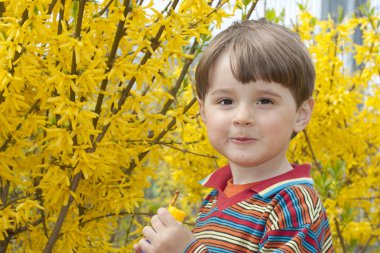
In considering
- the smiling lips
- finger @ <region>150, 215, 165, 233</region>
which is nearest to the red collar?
the smiling lips

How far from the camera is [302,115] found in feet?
5.94

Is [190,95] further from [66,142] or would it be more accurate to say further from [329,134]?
[66,142]

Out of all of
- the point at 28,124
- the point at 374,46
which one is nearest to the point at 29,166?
the point at 28,124

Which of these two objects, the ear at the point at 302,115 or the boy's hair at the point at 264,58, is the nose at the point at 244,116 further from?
the ear at the point at 302,115

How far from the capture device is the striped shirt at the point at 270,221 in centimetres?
159

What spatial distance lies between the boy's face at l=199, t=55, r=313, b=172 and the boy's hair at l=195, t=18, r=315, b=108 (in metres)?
0.02

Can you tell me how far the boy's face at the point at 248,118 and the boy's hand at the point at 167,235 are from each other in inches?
8.1

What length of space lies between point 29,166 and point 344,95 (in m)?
2.27

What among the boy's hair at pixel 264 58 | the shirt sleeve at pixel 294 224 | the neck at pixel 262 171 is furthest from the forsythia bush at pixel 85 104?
the shirt sleeve at pixel 294 224

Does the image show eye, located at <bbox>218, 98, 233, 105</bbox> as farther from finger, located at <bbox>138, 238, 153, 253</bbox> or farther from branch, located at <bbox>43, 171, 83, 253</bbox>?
branch, located at <bbox>43, 171, 83, 253</bbox>

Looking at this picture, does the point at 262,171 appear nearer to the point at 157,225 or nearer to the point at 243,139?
the point at 243,139

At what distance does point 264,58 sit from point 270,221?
37 cm

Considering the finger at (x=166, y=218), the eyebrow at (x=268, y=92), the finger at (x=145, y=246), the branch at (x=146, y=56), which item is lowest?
the finger at (x=145, y=246)

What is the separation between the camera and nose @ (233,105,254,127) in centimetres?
165
